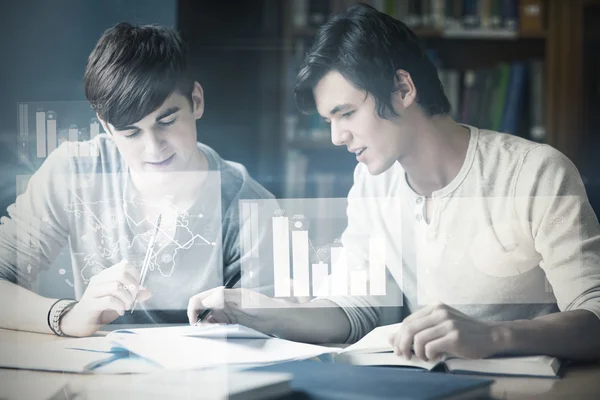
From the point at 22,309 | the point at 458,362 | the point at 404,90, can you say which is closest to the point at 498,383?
the point at 458,362

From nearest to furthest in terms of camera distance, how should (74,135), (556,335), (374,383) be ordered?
(374,383) < (556,335) < (74,135)

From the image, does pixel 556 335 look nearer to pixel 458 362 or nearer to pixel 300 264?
pixel 458 362

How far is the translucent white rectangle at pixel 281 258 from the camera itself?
1.33m

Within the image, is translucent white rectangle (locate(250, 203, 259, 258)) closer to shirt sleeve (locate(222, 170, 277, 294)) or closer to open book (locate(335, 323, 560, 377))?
shirt sleeve (locate(222, 170, 277, 294))

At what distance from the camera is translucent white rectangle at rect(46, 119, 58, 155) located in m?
1.36

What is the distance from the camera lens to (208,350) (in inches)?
50.9

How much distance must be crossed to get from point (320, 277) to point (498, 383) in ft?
1.20

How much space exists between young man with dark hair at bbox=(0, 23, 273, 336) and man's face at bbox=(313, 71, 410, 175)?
7.6 inches

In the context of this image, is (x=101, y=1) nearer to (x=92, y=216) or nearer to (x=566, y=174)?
(x=92, y=216)

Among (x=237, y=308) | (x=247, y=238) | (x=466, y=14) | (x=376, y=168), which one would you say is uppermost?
(x=466, y=14)

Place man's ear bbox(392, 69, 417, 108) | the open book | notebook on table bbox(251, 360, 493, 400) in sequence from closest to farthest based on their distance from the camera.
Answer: notebook on table bbox(251, 360, 493, 400), the open book, man's ear bbox(392, 69, 417, 108)

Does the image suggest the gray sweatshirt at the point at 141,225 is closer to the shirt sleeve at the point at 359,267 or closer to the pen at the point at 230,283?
the pen at the point at 230,283

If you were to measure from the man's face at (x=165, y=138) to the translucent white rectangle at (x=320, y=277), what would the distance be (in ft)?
1.00

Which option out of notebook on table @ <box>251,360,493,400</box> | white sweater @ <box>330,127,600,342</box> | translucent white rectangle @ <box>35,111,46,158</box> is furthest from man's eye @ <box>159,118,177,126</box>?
notebook on table @ <box>251,360,493,400</box>
